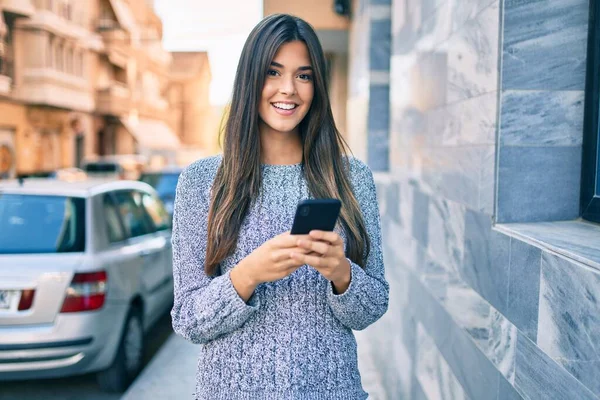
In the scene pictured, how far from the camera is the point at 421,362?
3.18 meters

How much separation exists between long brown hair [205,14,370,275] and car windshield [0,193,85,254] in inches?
115

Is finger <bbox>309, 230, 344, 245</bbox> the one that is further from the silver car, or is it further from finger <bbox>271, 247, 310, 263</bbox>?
the silver car

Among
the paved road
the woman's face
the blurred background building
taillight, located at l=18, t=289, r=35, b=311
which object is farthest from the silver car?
the blurred background building

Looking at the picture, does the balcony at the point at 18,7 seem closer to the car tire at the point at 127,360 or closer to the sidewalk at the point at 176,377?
the sidewalk at the point at 176,377

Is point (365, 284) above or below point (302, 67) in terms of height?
below

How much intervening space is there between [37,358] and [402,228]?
258cm

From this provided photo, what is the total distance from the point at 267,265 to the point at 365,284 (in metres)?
0.31

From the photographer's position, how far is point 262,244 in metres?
1.56

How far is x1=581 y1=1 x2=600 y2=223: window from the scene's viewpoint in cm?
192

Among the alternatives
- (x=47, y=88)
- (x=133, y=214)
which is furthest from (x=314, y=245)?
(x=47, y=88)

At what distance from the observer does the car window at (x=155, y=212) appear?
604 centimetres

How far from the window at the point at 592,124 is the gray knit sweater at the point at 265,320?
779 mm

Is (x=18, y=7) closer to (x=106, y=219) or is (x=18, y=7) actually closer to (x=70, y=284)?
(x=106, y=219)

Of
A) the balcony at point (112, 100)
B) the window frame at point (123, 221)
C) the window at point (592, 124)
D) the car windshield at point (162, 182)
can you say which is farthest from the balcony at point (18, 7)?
the window at point (592, 124)
